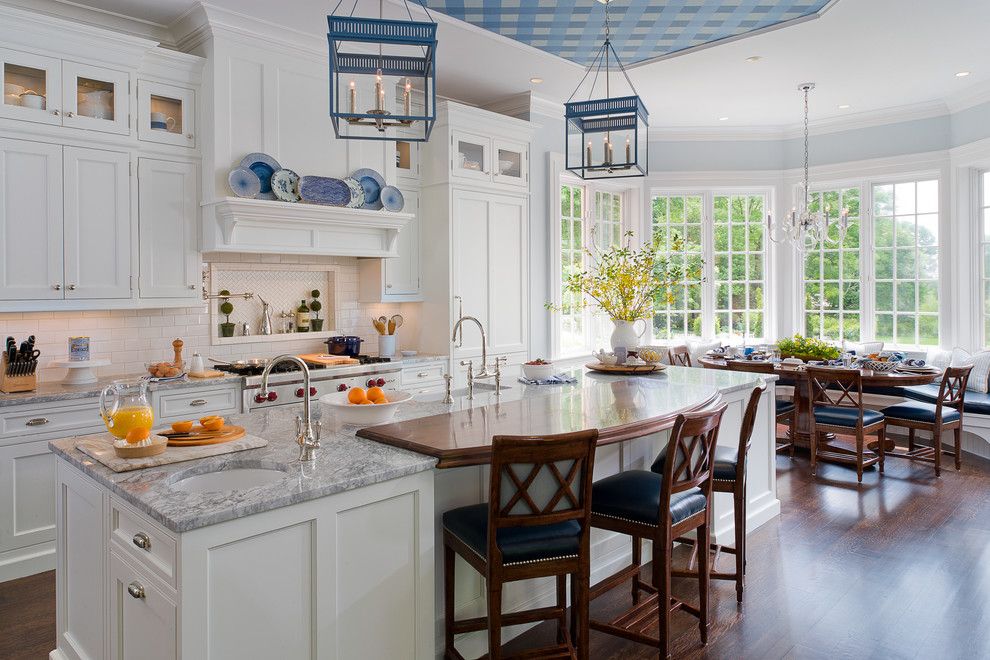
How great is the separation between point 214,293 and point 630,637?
362 cm

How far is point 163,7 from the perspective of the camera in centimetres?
433

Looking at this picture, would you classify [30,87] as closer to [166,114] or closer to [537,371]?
[166,114]

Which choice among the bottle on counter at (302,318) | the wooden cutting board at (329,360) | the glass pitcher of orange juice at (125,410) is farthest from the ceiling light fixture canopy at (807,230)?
the glass pitcher of orange juice at (125,410)

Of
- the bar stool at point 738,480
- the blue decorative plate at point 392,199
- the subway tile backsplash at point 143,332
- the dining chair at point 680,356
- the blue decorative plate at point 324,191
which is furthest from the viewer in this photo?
the dining chair at point 680,356

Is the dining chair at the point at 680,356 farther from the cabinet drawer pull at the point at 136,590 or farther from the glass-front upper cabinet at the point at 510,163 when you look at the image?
the cabinet drawer pull at the point at 136,590

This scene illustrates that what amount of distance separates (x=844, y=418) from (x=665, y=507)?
356cm

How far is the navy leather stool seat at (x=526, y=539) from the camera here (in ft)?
7.67

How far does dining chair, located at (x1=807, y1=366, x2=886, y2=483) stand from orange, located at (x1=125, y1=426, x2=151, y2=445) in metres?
4.96

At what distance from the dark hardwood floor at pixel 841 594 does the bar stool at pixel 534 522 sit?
675 millimetres

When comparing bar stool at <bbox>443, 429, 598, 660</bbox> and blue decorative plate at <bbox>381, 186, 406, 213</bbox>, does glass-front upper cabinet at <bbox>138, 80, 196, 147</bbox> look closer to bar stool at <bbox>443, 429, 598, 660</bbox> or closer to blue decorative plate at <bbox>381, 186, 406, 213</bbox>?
blue decorative plate at <bbox>381, 186, 406, 213</bbox>

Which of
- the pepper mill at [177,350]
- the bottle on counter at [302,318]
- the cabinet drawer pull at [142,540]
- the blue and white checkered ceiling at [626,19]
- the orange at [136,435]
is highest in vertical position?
the blue and white checkered ceiling at [626,19]

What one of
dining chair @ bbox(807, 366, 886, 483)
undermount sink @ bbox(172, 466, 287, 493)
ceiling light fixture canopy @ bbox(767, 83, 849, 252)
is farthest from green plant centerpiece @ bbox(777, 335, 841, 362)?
undermount sink @ bbox(172, 466, 287, 493)

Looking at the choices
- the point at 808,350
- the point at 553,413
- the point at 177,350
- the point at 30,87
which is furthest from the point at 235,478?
the point at 808,350

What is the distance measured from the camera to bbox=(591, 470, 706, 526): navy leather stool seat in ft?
8.98
